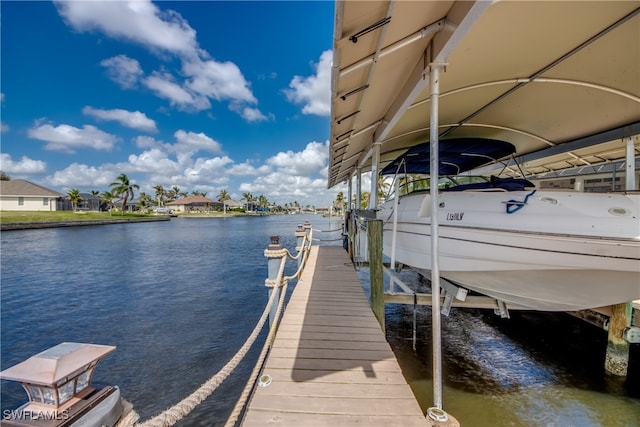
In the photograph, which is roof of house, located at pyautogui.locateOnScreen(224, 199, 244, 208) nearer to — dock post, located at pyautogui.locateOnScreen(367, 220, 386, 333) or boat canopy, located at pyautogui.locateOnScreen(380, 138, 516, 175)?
boat canopy, located at pyautogui.locateOnScreen(380, 138, 516, 175)

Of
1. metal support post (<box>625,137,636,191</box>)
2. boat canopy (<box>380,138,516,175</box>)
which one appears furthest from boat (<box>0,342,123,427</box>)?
metal support post (<box>625,137,636,191</box>)

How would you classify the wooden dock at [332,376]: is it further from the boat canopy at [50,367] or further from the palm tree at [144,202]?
the palm tree at [144,202]

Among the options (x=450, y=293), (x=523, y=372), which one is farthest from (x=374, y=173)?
(x=523, y=372)

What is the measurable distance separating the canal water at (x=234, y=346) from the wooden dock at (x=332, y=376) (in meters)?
1.90

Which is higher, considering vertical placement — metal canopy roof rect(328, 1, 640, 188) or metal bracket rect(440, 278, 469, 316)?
metal canopy roof rect(328, 1, 640, 188)

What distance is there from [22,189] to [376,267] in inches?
2441

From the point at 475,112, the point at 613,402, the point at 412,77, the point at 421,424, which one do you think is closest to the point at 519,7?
the point at 412,77

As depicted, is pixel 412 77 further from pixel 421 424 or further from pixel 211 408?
pixel 211 408

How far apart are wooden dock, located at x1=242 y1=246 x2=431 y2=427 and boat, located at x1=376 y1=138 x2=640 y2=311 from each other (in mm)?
1600

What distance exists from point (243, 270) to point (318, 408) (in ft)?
40.9

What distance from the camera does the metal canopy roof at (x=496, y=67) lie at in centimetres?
246

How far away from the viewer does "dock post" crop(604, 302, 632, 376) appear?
4314mm

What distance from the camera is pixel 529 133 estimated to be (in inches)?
214

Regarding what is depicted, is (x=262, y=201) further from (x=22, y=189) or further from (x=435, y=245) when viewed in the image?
(x=435, y=245)
